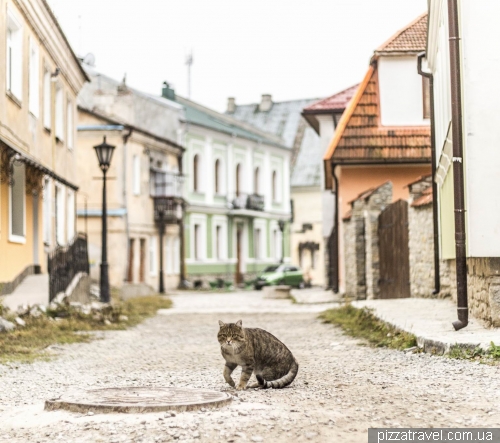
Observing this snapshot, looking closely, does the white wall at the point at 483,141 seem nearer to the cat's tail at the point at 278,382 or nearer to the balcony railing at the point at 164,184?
the cat's tail at the point at 278,382

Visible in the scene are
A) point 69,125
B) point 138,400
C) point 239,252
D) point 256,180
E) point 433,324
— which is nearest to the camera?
point 138,400

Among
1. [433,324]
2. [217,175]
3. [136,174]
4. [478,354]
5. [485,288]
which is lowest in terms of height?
[478,354]

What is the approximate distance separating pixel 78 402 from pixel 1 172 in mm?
10835

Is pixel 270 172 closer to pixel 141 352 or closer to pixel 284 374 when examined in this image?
pixel 141 352

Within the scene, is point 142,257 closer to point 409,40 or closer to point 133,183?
point 133,183

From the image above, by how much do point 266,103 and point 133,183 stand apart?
88.6 ft

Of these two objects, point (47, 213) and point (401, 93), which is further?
point (401, 93)

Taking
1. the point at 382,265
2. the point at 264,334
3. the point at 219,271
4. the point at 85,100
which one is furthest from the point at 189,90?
the point at 264,334

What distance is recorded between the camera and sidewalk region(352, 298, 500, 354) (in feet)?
32.0

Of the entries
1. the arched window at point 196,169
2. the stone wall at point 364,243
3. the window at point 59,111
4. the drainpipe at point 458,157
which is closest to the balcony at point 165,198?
the arched window at point 196,169

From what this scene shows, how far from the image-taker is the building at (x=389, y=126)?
23.9 meters

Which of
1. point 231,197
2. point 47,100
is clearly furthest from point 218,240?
point 47,100

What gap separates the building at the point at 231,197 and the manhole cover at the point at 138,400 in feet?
126

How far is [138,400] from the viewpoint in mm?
6762
